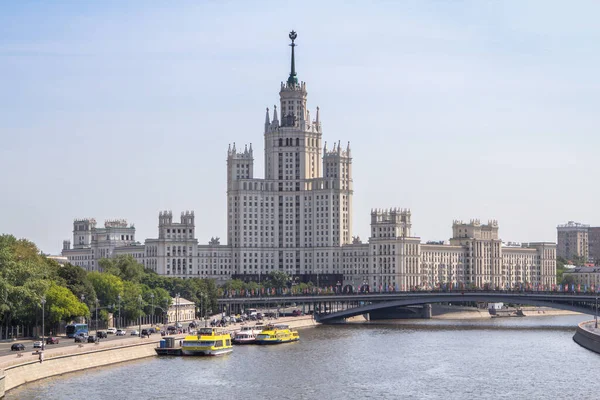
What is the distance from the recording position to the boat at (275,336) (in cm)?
17125

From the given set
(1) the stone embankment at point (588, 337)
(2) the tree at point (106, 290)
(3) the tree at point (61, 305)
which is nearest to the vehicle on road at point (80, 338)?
(3) the tree at point (61, 305)

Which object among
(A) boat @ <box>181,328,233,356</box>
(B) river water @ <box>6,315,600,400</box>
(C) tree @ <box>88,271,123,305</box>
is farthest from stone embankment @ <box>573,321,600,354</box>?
(C) tree @ <box>88,271,123,305</box>

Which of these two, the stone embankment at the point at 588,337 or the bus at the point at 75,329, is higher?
the bus at the point at 75,329

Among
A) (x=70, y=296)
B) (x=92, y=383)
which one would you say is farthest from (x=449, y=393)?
(x=70, y=296)

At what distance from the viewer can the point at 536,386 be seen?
11775 centimetres

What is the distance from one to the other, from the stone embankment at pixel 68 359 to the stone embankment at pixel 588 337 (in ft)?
176

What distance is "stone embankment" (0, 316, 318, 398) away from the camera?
10886cm

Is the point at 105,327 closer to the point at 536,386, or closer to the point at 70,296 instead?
the point at 70,296

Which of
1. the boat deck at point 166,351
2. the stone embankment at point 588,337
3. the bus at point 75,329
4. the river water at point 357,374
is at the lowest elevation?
the river water at point 357,374

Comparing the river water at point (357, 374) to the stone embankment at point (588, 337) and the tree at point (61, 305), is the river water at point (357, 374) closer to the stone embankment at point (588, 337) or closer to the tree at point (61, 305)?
the stone embankment at point (588, 337)

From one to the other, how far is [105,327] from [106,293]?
585cm

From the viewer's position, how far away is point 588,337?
516 ft

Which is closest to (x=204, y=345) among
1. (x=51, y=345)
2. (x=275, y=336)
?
(x=51, y=345)

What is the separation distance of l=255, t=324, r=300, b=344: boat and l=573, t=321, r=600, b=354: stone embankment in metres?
Result: 40.7
